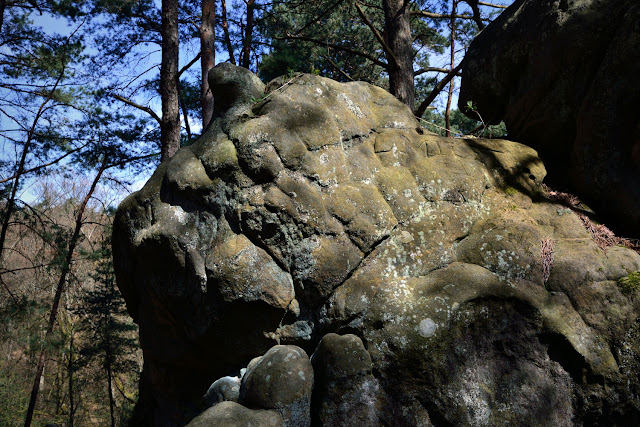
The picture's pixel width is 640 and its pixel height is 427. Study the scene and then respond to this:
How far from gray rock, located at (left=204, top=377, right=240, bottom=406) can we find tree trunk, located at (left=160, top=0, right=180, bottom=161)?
19.1ft

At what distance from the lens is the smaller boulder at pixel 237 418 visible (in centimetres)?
300

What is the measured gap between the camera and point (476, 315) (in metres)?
3.40

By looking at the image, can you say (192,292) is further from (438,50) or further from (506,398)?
(438,50)

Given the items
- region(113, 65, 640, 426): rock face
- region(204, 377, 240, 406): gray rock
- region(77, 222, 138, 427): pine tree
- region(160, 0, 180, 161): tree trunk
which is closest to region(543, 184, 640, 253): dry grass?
region(113, 65, 640, 426): rock face

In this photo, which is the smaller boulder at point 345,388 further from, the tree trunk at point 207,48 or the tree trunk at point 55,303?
the tree trunk at point 55,303

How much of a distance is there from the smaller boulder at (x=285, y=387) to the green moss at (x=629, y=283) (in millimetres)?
2501

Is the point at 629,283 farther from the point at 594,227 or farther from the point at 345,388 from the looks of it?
the point at 345,388

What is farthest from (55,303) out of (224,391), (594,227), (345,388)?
(594,227)

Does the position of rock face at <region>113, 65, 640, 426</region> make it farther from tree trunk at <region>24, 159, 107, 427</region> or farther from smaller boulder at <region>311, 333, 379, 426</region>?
tree trunk at <region>24, 159, 107, 427</region>

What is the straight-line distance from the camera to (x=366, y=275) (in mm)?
3719

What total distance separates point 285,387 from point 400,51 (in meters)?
6.54

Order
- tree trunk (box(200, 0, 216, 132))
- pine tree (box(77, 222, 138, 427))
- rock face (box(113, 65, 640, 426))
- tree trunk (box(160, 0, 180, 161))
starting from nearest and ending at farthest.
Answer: rock face (box(113, 65, 640, 426)) → tree trunk (box(160, 0, 180, 161)) → tree trunk (box(200, 0, 216, 132)) → pine tree (box(77, 222, 138, 427))

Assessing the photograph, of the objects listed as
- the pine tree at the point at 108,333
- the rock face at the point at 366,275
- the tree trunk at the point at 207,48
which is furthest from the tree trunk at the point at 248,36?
the rock face at the point at 366,275

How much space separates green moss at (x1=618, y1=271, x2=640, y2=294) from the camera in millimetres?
3463
